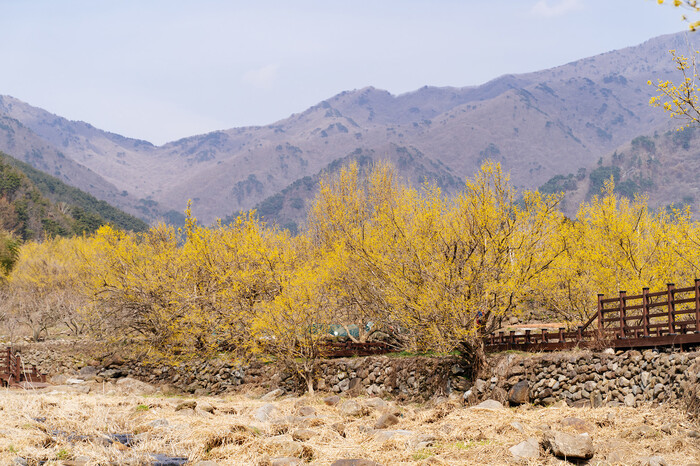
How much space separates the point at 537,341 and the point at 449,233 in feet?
17.5

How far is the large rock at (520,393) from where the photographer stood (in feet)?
66.0

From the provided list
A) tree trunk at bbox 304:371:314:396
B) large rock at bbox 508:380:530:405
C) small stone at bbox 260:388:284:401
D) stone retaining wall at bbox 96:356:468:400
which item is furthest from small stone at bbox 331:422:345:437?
small stone at bbox 260:388:284:401

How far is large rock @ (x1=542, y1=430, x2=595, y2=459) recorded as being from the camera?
12477mm

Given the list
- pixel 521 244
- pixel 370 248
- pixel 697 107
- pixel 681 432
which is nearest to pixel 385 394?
pixel 370 248

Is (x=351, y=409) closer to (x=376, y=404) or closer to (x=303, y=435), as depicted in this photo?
(x=376, y=404)

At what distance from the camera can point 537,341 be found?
76.2 ft

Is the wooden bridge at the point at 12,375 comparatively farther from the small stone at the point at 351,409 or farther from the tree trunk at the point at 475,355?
the tree trunk at the point at 475,355

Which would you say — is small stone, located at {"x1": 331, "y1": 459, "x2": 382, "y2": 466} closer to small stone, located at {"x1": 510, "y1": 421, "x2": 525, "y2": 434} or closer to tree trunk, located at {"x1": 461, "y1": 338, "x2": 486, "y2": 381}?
small stone, located at {"x1": 510, "y1": 421, "x2": 525, "y2": 434}

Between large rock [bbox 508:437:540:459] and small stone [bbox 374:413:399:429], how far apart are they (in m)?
4.38

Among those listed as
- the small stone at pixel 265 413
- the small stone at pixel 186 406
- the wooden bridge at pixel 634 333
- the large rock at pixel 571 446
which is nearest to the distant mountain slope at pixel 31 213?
the small stone at pixel 265 413

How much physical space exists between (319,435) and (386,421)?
108 inches

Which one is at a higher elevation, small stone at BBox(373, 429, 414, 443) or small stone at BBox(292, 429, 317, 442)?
small stone at BBox(292, 429, 317, 442)

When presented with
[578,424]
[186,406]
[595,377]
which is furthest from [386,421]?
[595,377]

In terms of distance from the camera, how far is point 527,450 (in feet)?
42.7
